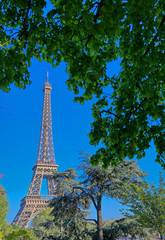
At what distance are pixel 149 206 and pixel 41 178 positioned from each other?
36.6 meters

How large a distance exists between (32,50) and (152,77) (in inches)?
105

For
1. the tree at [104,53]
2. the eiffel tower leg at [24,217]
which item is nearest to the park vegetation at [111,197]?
the tree at [104,53]

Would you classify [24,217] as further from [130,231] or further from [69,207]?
[130,231]

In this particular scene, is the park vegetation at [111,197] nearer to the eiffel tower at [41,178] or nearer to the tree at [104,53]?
the tree at [104,53]

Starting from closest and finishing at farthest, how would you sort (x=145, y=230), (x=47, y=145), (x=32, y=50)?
(x=32, y=50) → (x=145, y=230) → (x=47, y=145)

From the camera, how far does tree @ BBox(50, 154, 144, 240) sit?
13289 mm

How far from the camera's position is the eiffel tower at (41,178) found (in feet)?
137

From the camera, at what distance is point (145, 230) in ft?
42.0

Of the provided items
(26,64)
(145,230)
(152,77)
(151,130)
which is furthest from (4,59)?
(145,230)

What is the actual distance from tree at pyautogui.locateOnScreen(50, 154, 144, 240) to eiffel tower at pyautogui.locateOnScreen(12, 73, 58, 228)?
19.3 meters

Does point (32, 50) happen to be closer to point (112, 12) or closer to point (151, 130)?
point (112, 12)

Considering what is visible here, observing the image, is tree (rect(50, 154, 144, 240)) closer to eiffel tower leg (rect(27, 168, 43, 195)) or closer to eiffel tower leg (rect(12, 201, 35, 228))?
eiffel tower leg (rect(12, 201, 35, 228))

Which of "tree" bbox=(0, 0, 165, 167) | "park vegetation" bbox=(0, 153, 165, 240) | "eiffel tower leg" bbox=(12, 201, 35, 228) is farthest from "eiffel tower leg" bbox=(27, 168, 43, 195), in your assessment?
"tree" bbox=(0, 0, 165, 167)

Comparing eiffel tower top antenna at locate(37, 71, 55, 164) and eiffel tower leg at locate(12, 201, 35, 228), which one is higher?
eiffel tower top antenna at locate(37, 71, 55, 164)
